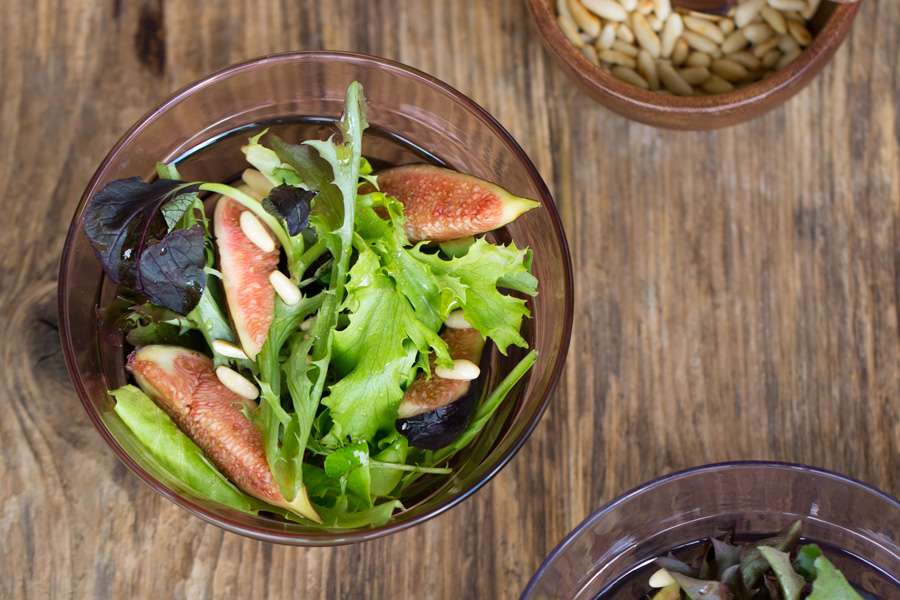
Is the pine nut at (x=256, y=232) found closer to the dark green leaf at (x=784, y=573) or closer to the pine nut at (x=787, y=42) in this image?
the dark green leaf at (x=784, y=573)

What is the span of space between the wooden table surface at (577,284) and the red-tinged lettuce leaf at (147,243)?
0.31 m

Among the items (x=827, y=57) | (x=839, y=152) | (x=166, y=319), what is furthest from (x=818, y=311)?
(x=166, y=319)

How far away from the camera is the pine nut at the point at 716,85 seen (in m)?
1.46

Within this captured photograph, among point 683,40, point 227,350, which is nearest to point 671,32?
point 683,40

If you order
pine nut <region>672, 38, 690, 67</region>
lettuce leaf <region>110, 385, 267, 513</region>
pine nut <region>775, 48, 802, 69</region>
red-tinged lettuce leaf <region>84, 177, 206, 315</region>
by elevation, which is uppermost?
pine nut <region>672, 38, 690, 67</region>

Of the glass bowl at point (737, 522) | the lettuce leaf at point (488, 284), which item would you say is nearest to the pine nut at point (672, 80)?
the lettuce leaf at point (488, 284)

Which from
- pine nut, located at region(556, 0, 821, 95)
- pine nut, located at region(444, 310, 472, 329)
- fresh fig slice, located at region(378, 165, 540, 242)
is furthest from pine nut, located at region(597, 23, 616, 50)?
pine nut, located at region(444, 310, 472, 329)

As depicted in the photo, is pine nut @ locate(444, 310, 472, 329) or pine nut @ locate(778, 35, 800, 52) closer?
pine nut @ locate(444, 310, 472, 329)

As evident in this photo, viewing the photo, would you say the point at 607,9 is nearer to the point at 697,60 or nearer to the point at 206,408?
the point at 697,60

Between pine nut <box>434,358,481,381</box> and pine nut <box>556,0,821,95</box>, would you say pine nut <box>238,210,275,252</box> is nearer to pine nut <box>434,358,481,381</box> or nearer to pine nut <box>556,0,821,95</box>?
pine nut <box>434,358,481,381</box>

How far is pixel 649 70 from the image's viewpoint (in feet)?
4.85

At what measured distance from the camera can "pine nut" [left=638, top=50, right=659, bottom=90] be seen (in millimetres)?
1477

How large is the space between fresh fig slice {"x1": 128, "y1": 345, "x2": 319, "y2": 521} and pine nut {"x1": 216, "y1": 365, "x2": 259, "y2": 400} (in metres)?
0.02

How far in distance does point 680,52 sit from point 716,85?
7 centimetres
